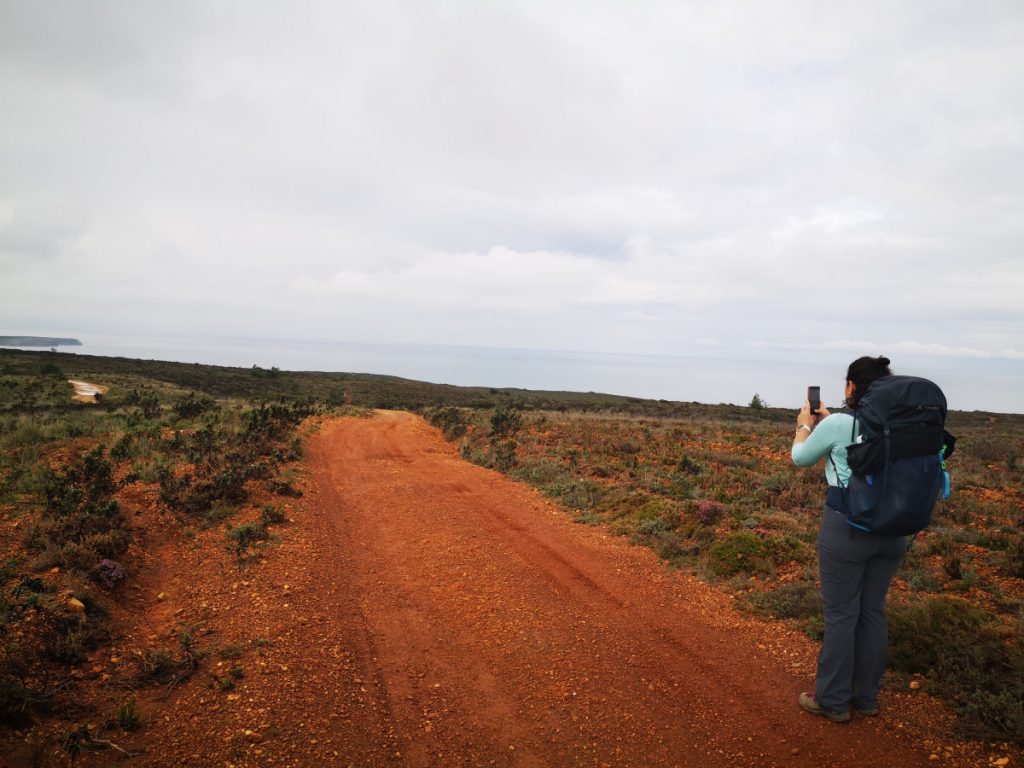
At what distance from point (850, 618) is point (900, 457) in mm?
1384

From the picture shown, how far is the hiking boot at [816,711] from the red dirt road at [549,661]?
59 mm

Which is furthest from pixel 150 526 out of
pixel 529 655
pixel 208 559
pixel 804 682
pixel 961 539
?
pixel 961 539

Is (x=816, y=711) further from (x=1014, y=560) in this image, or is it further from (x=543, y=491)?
(x=543, y=491)

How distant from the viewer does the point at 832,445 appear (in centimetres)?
385

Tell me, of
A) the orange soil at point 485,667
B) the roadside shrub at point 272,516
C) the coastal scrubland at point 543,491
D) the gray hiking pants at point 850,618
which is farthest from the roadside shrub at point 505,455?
the gray hiking pants at point 850,618

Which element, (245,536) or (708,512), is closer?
(245,536)

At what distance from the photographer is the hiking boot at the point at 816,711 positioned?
3.98m

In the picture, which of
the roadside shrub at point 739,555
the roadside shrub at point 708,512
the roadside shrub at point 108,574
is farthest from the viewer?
the roadside shrub at point 708,512

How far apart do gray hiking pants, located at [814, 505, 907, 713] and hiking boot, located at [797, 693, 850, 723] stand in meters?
0.03

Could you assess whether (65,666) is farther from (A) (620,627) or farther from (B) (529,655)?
(A) (620,627)

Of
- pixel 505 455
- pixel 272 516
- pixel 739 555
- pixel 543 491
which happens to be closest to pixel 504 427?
pixel 505 455

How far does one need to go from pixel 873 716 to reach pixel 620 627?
220 centimetres

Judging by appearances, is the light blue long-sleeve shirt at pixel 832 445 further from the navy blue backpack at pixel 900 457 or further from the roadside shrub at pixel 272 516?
the roadside shrub at pixel 272 516

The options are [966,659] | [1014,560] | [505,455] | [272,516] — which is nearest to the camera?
[966,659]
